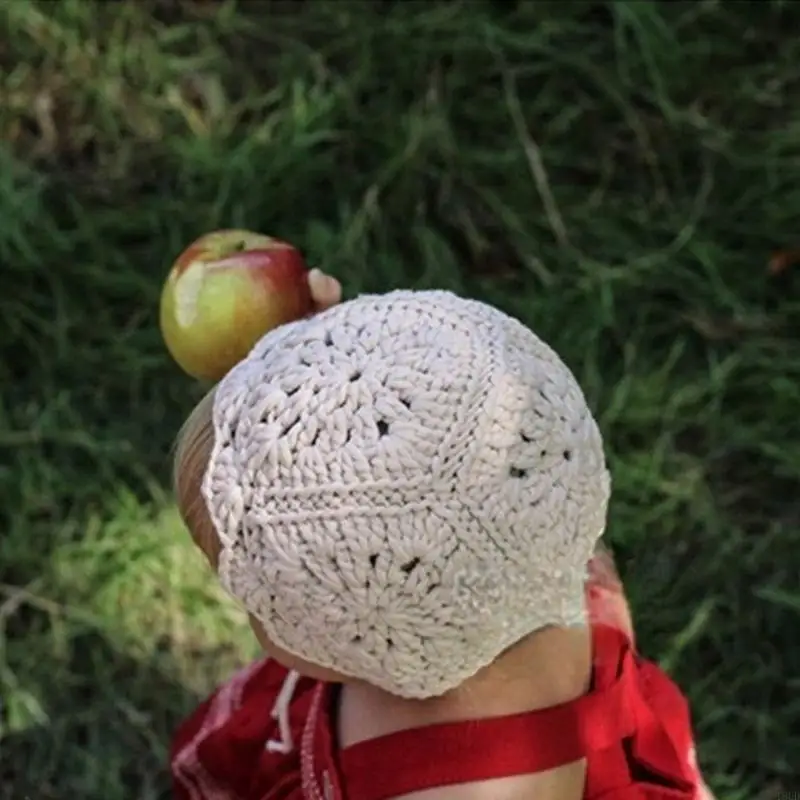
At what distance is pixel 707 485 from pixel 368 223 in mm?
641

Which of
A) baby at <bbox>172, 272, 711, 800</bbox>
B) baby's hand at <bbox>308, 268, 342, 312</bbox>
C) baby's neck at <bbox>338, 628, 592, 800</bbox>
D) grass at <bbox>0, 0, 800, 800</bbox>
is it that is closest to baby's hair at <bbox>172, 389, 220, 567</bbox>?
baby at <bbox>172, 272, 711, 800</bbox>

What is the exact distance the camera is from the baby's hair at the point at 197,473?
49.4 inches

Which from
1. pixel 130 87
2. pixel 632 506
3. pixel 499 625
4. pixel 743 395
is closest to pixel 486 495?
pixel 499 625

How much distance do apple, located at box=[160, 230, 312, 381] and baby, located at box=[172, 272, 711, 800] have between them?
0.82 feet

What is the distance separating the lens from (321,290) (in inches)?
63.1

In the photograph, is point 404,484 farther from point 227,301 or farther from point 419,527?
point 227,301

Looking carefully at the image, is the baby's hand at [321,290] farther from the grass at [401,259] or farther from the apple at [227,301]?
the grass at [401,259]

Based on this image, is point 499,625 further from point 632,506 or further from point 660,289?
point 660,289

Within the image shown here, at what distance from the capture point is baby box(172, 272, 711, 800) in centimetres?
111

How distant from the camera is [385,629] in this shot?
116 cm

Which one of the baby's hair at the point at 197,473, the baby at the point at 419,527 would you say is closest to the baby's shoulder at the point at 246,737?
the baby at the point at 419,527

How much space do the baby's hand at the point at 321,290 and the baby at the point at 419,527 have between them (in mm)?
325

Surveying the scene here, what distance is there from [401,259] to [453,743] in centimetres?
104

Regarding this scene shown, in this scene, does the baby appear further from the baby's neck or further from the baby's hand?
the baby's hand
